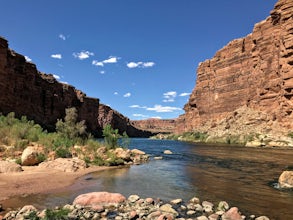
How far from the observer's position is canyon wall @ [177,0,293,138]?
206ft

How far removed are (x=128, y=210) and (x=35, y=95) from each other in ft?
263

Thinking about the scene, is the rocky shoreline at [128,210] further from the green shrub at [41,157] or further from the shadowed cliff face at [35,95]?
the shadowed cliff face at [35,95]

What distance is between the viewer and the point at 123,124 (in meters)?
168

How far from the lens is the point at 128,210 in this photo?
30.3ft

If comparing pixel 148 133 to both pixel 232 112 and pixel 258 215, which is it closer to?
pixel 232 112

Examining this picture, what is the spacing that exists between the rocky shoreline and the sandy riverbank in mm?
2895

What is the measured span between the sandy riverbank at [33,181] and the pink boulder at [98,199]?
2.79 metres

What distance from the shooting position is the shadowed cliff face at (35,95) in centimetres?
6266

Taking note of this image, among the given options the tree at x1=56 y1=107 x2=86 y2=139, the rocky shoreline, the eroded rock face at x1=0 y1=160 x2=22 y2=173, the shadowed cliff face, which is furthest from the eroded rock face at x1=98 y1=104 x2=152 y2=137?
the rocky shoreline

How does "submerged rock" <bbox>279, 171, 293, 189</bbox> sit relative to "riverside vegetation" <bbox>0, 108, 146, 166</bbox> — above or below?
below

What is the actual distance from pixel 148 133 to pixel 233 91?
350 feet

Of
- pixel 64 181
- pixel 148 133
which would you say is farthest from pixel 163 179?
pixel 148 133

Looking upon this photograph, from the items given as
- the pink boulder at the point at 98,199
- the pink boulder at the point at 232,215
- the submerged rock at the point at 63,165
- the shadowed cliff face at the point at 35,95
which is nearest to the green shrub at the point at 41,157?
the submerged rock at the point at 63,165

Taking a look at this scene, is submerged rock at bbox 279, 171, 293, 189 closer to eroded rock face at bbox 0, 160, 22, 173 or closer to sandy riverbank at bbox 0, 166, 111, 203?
sandy riverbank at bbox 0, 166, 111, 203
